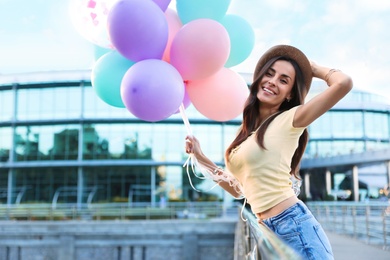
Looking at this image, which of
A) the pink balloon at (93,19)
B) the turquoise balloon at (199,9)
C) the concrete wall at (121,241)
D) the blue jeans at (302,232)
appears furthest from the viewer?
the concrete wall at (121,241)

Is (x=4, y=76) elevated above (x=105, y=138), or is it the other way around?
(x=4, y=76)

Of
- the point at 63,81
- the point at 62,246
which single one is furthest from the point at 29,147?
the point at 62,246

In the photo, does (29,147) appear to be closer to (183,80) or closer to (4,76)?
(4,76)

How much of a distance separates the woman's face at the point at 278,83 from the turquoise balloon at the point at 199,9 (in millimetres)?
1362

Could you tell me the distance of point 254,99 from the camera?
2.08 meters

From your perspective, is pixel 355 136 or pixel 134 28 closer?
pixel 134 28

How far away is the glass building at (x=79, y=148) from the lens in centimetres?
2747

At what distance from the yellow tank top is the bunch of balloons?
1.19 metres

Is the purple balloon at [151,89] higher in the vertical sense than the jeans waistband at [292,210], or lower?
higher

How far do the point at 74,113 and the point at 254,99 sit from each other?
2657 cm

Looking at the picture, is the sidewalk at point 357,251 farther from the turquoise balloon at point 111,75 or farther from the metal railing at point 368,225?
the turquoise balloon at point 111,75

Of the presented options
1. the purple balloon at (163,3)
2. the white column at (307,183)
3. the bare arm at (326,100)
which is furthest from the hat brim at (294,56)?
the white column at (307,183)

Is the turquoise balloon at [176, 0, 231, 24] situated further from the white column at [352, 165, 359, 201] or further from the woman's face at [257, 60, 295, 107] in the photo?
the white column at [352, 165, 359, 201]

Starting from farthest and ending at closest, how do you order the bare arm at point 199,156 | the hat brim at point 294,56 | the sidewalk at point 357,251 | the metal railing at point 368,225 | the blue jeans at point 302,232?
the metal railing at point 368,225 → the sidewalk at point 357,251 → the bare arm at point 199,156 → the hat brim at point 294,56 → the blue jeans at point 302,232
